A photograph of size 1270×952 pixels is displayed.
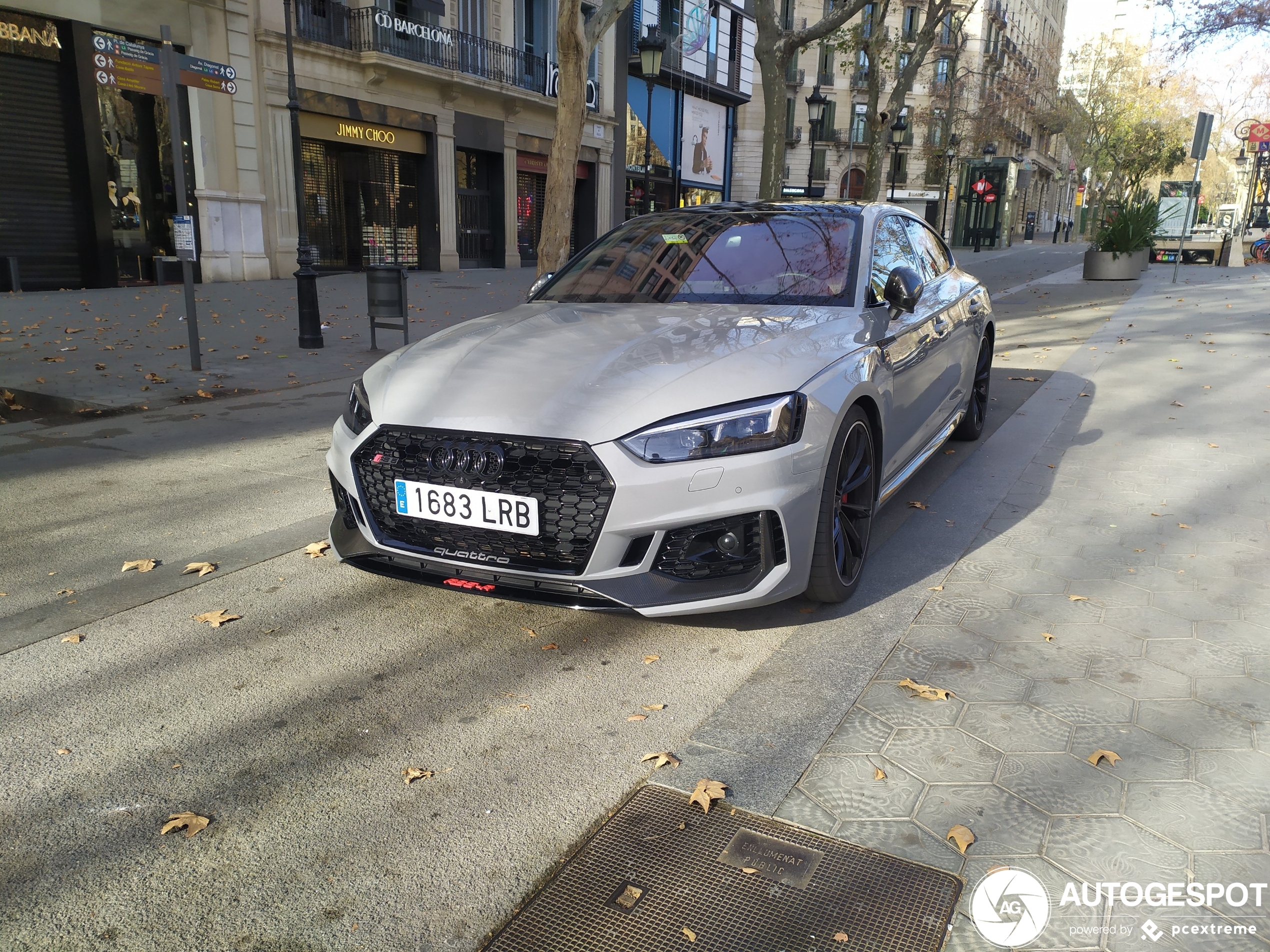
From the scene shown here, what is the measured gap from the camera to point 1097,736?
2715 millimetres

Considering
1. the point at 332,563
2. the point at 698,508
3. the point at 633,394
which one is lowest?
the point at 332,563

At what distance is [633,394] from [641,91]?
3152cm

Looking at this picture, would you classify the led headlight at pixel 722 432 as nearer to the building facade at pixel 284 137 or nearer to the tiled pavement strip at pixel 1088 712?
the tiled pavement strip at pixel 1088 712

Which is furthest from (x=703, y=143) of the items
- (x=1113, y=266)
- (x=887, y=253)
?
(x=887, y=253)

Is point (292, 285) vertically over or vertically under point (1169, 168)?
under

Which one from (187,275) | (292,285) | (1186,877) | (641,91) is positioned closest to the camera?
(1186,877)

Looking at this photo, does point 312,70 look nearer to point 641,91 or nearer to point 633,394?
point 641,91

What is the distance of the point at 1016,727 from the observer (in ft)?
9.07

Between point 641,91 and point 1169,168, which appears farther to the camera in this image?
point 1169,168

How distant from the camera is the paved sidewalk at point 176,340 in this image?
7836 mm

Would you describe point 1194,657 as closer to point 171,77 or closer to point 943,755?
point 943,755

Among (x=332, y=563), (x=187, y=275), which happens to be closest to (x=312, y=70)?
(x=187, y=275)

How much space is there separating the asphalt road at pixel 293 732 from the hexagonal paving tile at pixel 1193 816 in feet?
3.88

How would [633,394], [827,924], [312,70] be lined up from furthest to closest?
1. [312,70]
2. [633,394]
3. [827,924]
